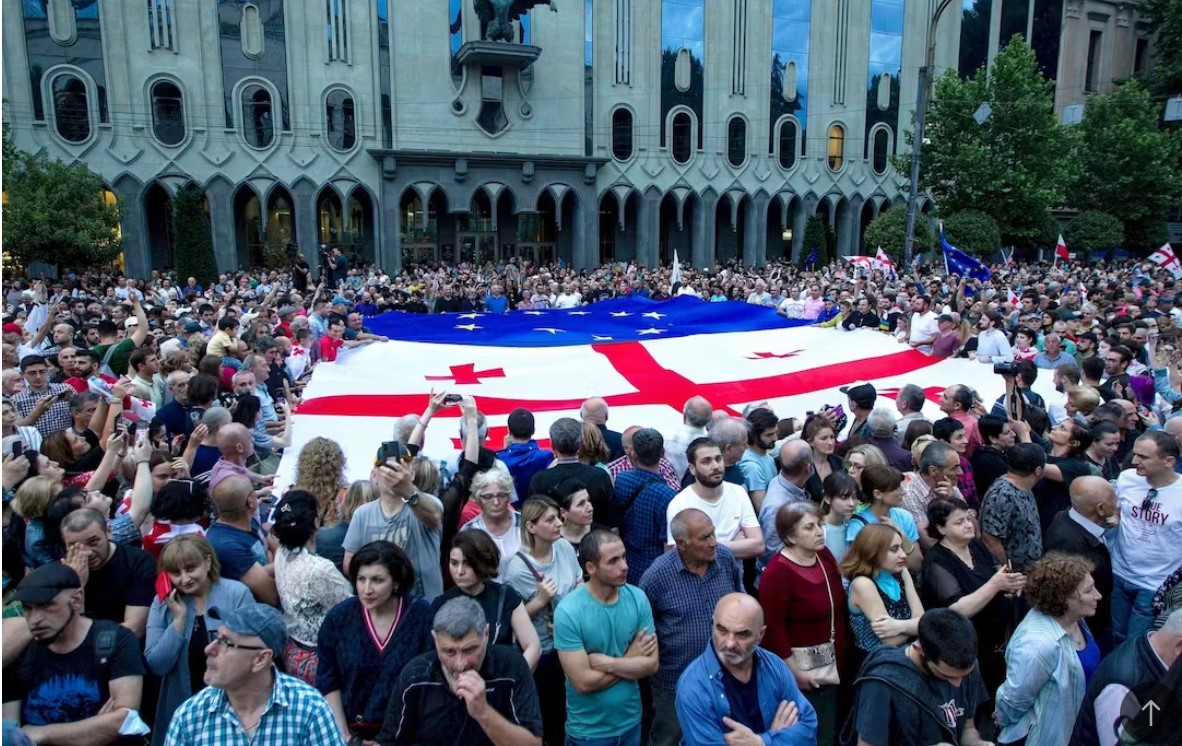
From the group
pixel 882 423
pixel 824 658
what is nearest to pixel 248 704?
pixel 824 658

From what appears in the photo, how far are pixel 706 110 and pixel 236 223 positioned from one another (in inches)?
748

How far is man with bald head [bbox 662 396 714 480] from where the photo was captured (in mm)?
5734

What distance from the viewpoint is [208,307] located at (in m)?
11.6

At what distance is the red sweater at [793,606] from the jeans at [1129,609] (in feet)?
7.42

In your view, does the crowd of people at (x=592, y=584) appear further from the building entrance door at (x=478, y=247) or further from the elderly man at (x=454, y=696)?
the building entrance door at (x=478, y=247)

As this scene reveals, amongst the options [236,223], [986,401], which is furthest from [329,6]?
[986,401]

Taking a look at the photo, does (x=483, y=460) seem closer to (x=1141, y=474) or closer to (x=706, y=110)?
(x=1141, y=474)

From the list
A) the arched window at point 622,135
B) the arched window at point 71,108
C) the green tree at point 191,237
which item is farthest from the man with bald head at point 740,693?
the arched window at point 622,135

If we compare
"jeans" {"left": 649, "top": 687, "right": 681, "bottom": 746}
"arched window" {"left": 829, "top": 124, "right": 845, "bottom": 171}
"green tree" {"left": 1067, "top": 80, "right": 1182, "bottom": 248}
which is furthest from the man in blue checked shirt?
"green tree" {"left": 1067, "top": 80, "right": 1182, "bottom": 248}

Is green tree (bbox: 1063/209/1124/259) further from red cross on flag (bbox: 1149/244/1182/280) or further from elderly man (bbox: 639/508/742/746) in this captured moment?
elderly man (bbox: 639/508/742/746)

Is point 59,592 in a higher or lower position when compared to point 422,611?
higher

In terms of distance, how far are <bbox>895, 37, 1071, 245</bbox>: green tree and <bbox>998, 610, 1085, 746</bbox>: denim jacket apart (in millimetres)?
28275

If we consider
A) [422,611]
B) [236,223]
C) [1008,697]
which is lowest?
[1008,697]

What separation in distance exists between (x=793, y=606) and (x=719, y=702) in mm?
811
